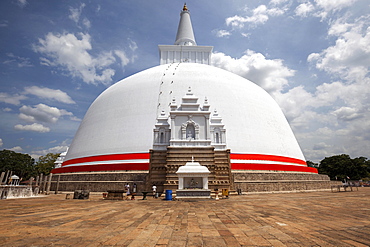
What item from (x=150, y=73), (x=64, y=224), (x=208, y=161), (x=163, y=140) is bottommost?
(x=64, y=224)

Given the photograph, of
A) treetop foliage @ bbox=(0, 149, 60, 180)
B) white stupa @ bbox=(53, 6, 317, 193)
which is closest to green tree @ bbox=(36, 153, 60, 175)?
treetop foliage @ bbox=(0, 149, 60, 180)

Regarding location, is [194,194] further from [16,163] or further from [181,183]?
[16,163]

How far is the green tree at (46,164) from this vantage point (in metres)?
37.7

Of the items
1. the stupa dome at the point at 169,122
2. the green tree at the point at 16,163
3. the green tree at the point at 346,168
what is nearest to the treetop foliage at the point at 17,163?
the green tree at the point at 16,163

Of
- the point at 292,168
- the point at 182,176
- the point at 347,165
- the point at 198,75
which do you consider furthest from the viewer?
the point at 347,165

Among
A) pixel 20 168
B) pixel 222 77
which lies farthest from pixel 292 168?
pixel 20 168

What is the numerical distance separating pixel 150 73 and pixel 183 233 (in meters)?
22.7

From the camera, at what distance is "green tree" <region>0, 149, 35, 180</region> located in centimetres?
4544

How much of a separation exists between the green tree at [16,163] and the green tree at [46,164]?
8950 mm

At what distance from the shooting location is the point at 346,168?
41.5 metres

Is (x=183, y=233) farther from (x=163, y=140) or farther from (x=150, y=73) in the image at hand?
(x=150, y=73)

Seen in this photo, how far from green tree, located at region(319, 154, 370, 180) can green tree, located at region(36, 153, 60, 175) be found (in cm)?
5320

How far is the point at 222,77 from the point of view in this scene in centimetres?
2448

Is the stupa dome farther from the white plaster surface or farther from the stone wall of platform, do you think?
the stone wall of platform
